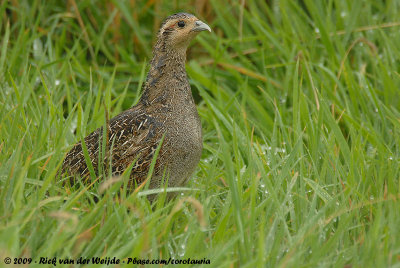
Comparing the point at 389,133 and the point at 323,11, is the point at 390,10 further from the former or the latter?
the point at 389,133

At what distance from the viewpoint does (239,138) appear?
474cm

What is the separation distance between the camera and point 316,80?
564 cm

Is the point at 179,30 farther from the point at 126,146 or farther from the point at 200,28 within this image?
the point at 126,146

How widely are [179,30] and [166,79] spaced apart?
0.33 m

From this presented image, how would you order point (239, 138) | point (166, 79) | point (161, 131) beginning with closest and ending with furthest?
point (161, 131) → point (166, 79) → point (239, 138)

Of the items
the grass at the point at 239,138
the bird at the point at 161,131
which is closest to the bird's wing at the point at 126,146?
the bird at the point at 161,131

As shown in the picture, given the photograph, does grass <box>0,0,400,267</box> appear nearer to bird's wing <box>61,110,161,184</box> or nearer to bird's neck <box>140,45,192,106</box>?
bird's wing <box>61,110,161,184</box>

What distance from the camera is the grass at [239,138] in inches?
127

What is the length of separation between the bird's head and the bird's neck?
5cm

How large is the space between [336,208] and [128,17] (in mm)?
3743

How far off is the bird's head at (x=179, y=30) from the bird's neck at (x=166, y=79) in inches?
1.9

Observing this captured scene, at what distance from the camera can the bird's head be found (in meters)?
4.49

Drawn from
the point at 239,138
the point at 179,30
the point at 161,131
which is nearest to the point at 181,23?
the point at 179,30

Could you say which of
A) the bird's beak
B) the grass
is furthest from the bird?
the grass
